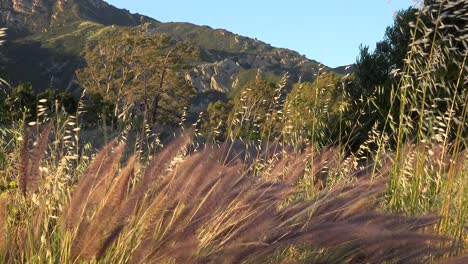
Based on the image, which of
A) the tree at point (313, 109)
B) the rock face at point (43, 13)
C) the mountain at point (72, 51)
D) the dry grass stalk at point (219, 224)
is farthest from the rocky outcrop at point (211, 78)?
the dry grass stalk at point (219, 224)

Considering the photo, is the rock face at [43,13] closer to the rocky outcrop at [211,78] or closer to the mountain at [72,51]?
the mountain at [72,51]

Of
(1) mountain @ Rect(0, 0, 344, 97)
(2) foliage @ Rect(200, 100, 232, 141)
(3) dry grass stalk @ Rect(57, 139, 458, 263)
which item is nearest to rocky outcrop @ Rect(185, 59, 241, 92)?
(1) mountain @ Rect(0, 0, 344, 97)

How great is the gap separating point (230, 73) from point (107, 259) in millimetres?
152653

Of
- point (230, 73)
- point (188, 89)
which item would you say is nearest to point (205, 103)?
point (230, 73)

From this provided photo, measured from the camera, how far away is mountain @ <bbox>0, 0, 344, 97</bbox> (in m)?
122

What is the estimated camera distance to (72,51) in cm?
13025

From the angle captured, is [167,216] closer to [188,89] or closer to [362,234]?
[362,234]

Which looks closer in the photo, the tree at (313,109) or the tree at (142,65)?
the tree at (313,109)

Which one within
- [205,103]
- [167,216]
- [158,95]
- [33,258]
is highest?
[167,216]

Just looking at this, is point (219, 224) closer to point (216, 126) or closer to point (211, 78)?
point (216, 126)

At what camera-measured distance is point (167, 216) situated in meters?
1.49

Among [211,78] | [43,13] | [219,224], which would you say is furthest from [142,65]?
[43,13]

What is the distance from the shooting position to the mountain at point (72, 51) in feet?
399

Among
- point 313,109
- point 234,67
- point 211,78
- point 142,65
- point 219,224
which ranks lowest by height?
point 211,78
